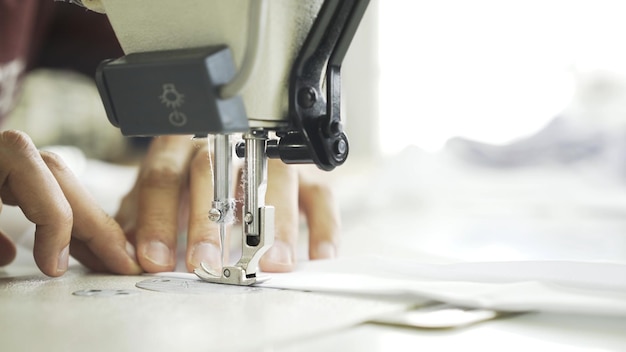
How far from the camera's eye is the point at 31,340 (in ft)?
2.07

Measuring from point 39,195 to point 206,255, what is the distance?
0.72 ft

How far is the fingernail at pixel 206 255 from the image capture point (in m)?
1.01

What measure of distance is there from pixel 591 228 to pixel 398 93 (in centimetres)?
162

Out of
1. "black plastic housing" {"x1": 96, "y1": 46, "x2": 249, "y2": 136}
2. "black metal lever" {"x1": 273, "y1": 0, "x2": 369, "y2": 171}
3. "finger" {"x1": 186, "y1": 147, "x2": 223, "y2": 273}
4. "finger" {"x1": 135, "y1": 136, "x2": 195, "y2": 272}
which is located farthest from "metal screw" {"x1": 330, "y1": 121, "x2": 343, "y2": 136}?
"finger" {"x1": 135, "y1": 136, "x2": 195, "y2": 272}

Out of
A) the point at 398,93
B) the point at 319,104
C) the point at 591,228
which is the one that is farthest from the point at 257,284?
A: the point at 398,93

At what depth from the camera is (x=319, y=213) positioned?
127cm

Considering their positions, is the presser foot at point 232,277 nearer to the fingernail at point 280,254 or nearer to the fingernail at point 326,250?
the fingernail at point 280,254

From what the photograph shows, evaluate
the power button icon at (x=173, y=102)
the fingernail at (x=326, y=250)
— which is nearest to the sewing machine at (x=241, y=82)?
the power button icon at (x=173, y=102)

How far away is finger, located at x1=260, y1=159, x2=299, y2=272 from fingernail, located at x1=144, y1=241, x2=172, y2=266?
13cm

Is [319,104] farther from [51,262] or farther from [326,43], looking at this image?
[51,262]

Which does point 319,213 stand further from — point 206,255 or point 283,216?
point 206,255

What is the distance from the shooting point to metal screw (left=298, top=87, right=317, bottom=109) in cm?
81

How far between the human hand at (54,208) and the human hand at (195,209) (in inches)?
1.6

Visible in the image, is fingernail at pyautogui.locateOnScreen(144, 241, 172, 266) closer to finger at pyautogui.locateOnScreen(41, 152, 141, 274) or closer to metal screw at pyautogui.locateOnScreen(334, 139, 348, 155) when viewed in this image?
finger at pyautogui.locateOnScreen(41, 152, 141, 274)
